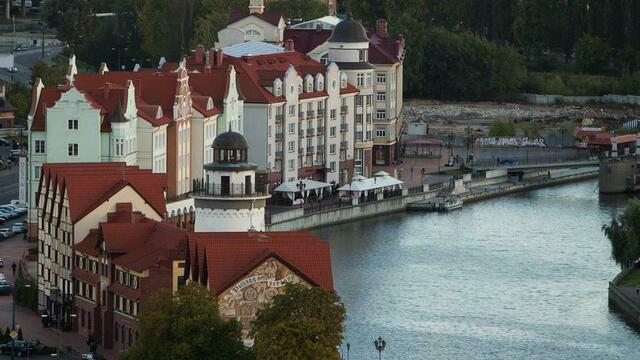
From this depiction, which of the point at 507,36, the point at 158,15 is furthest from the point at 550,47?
the point at 158,15

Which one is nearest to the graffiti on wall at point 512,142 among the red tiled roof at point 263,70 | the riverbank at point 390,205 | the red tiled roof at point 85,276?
the riverbank at point 390,205

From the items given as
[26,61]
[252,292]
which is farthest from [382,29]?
[252,292]

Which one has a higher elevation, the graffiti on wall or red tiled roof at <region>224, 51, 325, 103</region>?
red tiled roof at <region>224, 51, 325, 103</region>

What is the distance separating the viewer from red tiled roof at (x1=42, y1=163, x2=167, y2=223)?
267 feet

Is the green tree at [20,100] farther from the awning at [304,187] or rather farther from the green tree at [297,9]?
the awning at [304,187]

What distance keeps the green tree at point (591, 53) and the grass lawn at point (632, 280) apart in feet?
214

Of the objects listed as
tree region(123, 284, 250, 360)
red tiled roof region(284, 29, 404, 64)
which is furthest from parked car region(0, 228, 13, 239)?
tree region(123, 284, 250, 360)

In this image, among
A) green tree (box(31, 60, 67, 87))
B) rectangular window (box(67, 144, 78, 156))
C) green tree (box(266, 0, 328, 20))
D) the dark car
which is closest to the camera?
the dark car

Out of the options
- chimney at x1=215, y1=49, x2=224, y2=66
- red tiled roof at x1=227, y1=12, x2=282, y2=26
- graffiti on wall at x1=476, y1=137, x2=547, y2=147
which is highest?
red tiled roof at x1=227, y1=12, x2=282, y2=26

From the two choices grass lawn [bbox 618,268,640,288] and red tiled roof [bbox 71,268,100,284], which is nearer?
red tiled roof [bbox 71,268,100,284]

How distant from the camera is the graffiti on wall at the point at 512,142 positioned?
132m

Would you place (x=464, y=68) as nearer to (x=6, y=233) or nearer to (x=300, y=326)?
(x=6, y=233)

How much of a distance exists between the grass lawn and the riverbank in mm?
14448

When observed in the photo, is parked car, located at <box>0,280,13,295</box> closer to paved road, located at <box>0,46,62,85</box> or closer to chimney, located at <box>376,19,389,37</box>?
chimney, located at <box>376,19,389,37</box>
